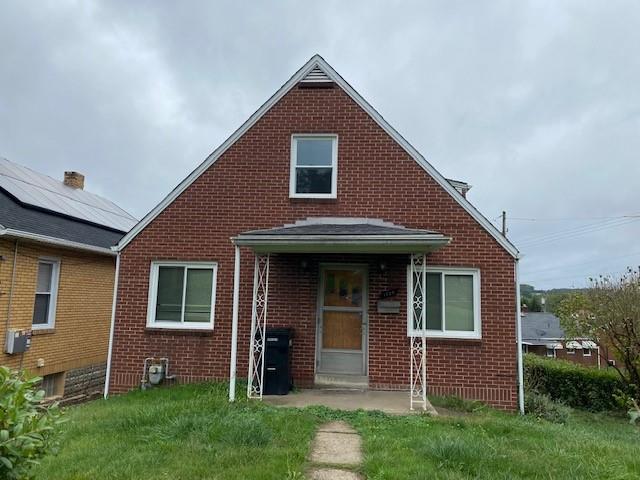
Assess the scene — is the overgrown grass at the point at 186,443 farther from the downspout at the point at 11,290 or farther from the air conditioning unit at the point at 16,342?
the downspout at the point at 11,290

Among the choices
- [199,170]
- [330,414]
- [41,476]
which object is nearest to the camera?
[41,476]

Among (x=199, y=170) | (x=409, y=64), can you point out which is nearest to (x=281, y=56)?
(x=409, y=64)

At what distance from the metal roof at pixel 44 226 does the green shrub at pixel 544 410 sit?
37.3ft

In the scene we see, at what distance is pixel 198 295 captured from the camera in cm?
952

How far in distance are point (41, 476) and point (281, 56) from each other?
13711 millimetres

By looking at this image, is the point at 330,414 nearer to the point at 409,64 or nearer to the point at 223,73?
the point at 409,64

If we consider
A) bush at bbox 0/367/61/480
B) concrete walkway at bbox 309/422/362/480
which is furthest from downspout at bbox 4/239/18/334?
bush at bbox 0/367/61/480

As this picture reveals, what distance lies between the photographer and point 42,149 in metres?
25.1

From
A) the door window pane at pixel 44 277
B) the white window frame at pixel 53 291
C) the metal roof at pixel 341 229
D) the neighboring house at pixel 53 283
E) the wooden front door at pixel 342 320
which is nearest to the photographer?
the metal roof at pixel 341 229

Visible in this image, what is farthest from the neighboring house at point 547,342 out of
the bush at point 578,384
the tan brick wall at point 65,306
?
the tan brick wall at point 65,306

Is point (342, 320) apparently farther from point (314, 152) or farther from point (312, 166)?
point (314, 152)

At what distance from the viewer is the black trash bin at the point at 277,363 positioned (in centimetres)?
828

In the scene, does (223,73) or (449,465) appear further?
(223,73)

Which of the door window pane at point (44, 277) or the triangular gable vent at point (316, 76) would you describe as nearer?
the triangular gable vent at point (316, 76)
